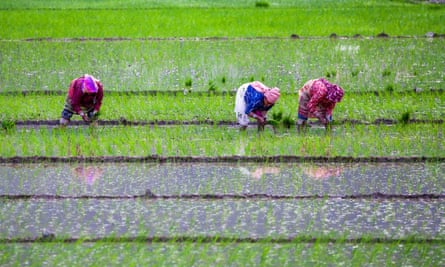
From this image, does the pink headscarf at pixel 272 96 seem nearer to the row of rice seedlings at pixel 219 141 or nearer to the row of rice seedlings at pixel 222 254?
the row of rice seedlings at pixel 219 141

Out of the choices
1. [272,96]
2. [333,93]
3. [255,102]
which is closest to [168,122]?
[255,102]

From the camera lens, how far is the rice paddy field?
4906 mm

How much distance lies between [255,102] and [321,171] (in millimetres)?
1308

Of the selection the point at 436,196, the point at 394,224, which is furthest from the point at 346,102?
the point at 394,224

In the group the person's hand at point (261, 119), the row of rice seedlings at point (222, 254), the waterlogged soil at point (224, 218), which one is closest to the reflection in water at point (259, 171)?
the waterlogged soil at point (224, 218)

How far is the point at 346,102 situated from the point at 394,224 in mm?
3894

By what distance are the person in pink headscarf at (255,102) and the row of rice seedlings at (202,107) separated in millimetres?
239

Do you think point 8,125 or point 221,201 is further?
point 8,125

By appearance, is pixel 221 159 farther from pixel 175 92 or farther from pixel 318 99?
pixel 175 92

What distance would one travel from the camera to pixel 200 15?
16031 mm

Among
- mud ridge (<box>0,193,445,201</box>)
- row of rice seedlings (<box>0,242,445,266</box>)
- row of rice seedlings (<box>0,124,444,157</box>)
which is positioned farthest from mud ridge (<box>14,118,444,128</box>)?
row of rice seedlings (<box>0,242,445,266</box>)

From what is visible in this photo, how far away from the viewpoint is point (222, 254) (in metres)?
4.72

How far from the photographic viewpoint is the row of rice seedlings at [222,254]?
15.1 ft

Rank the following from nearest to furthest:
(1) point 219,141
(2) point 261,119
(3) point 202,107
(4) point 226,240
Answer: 1. (4) point 226,240
2. (1) point 219,141
3. (2) point 261,119
4. (3) point 202,107
